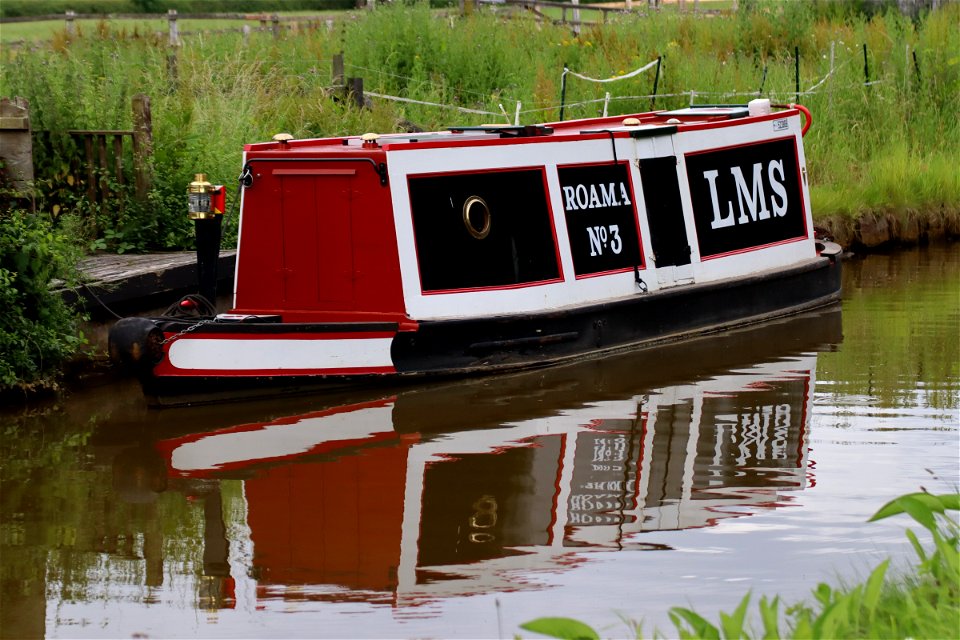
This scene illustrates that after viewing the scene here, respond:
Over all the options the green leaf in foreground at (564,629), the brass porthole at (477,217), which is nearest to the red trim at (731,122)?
the brass porthole at (477,217)

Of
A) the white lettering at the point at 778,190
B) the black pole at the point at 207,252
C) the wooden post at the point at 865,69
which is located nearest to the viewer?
the black pole at the point at 207,252

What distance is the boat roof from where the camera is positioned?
10.8 metres

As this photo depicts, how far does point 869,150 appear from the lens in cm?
1877

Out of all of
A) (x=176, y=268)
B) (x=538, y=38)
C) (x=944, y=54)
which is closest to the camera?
(x=176, y=268)

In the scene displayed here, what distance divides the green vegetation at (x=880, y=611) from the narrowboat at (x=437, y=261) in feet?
18.5

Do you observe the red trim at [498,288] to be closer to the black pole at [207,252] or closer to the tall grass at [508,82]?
the black pole at [207,252]

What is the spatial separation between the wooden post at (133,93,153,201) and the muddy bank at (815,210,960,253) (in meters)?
7.76

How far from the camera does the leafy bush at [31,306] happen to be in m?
9.70

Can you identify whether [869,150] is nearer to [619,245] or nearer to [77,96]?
[619,245]

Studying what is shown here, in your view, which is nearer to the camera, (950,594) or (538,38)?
(950,594)

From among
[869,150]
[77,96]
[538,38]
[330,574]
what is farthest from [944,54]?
[330,574]

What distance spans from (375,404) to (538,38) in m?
14.0

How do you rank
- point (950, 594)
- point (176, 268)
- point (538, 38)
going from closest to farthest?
point (950, 594), point (176, 268), point (538, 38)

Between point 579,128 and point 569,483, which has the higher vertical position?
point 579,128
